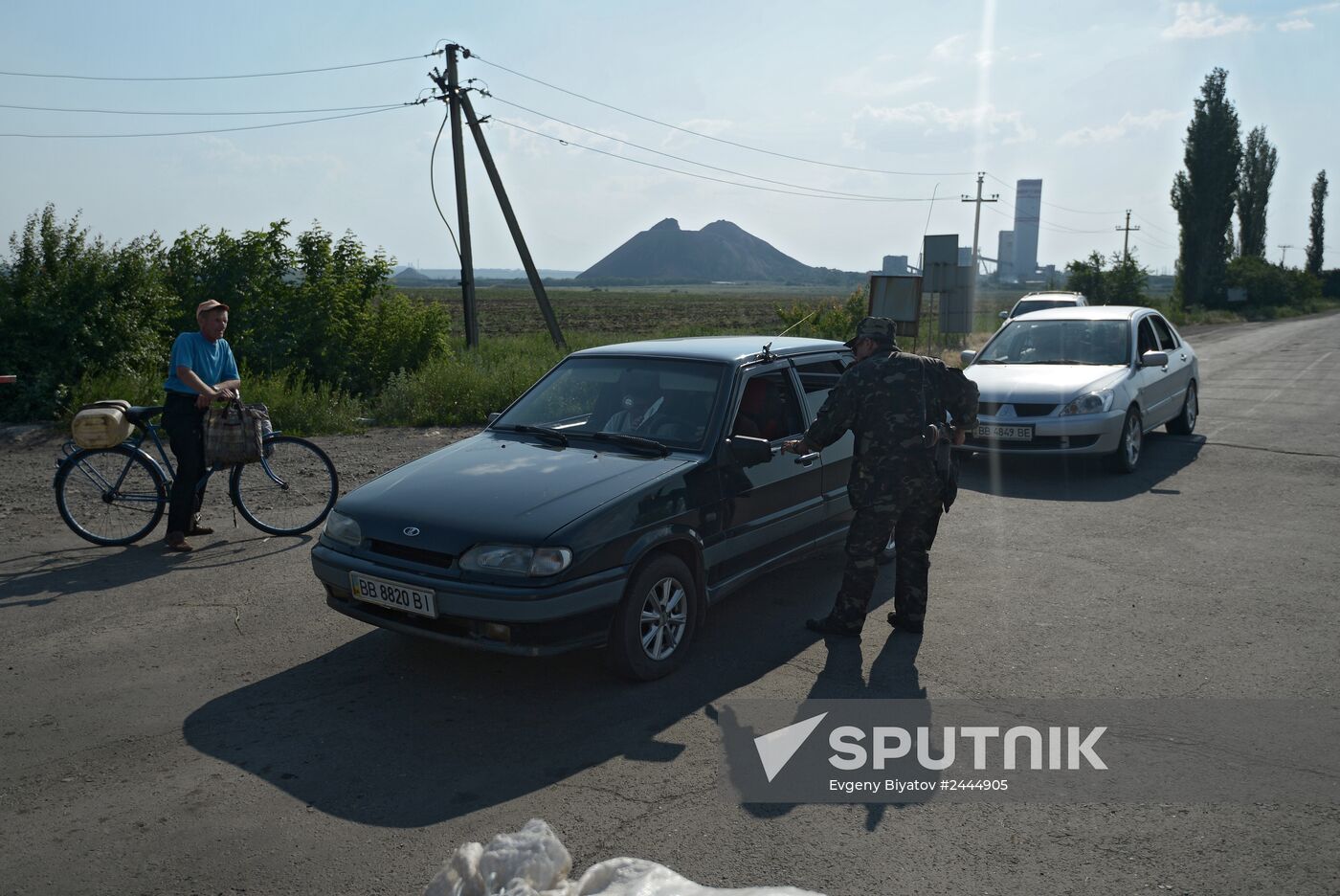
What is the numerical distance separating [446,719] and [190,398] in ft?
13.0

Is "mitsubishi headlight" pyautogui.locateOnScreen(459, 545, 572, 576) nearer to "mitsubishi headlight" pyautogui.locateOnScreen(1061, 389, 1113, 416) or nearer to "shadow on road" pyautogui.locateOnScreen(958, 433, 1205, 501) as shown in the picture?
"shadow on road" pyautogui.locateOnScreen(958, 433, 1205, 501)

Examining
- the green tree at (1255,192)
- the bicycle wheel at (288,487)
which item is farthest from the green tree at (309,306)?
the green tree at (1255,192)

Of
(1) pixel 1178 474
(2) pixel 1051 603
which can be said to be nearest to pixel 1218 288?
(1) pixel 1178 474

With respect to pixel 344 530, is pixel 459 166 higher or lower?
higher

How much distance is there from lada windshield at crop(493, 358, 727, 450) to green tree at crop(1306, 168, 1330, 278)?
330ft

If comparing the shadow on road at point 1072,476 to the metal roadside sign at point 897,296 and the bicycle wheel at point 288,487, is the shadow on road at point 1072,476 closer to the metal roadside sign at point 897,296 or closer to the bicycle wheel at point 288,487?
the metal roadside sign at point 897,296

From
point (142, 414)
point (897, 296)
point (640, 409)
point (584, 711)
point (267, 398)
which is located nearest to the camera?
point (584, 711)

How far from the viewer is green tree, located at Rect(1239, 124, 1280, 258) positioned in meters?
72.4

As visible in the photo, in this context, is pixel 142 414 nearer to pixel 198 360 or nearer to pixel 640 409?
pixel 198 360

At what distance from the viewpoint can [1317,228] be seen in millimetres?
91625

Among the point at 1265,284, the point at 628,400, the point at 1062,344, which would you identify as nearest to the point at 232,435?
the point at 628,400

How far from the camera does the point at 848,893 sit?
325 cm

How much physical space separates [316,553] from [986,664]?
3458 mm

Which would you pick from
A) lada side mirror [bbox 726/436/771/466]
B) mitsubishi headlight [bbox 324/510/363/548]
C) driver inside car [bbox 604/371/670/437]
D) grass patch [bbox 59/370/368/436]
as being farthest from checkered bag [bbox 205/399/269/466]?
grass patch [bbox 59/370/368/436]
